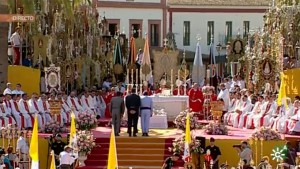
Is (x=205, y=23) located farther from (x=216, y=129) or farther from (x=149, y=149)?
(x=149, y=149)

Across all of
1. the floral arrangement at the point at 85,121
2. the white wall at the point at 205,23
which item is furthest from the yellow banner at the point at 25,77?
the white wall at the point at 205,23

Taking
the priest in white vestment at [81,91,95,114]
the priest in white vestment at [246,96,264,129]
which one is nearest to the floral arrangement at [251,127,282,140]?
the priest in white vestment at [246,96,264,129]

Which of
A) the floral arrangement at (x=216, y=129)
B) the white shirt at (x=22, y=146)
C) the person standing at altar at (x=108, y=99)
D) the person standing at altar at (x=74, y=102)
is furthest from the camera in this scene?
the person standing at altar at (x=108, y=99)

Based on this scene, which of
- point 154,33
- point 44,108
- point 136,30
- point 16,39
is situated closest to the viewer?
point 44,108

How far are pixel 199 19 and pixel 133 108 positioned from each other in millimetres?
38811

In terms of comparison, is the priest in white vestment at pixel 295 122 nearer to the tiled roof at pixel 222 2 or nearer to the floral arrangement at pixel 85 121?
the floral arrangement at pixel 85 121

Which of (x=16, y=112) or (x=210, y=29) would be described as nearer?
(x=16, y=112)

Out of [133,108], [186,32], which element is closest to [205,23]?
[186,32]

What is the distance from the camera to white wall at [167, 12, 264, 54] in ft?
228

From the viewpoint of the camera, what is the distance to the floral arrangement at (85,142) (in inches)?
1181

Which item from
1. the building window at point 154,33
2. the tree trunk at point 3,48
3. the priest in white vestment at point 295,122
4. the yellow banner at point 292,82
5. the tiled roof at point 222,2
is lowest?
the priest in white vestment at point 295,122

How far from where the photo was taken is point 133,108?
105 ft

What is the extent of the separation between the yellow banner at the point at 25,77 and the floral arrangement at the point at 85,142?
8.53 m

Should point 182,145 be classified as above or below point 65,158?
above
